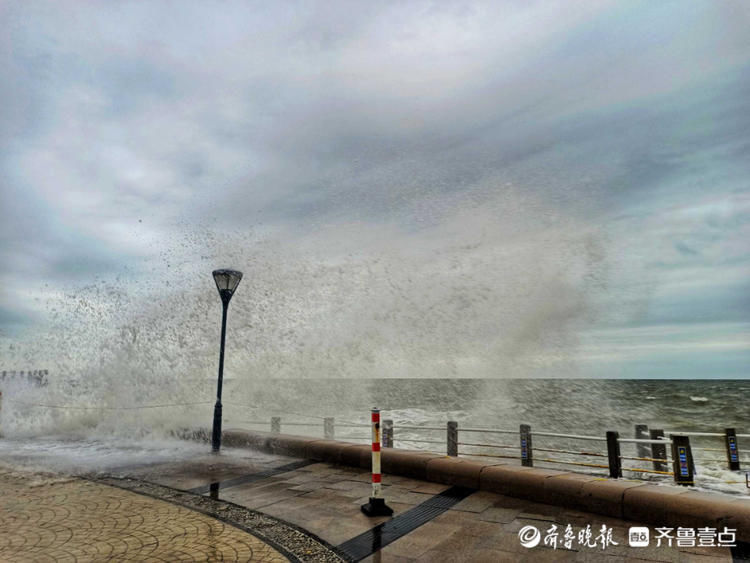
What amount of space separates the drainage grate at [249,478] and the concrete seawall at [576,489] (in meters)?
0.54

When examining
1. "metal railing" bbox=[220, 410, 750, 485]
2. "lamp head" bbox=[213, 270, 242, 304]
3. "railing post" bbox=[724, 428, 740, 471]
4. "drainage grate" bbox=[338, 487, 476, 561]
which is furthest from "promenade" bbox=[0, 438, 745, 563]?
"railing post" bbox=[724, 428, 740, 471]

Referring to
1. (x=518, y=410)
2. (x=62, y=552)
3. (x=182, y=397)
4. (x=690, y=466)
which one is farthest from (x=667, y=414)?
(x=62, y=552)

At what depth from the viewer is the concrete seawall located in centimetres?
449

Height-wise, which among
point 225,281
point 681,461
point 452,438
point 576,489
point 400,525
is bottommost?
point 681,461

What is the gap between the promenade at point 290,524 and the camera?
4180 mm

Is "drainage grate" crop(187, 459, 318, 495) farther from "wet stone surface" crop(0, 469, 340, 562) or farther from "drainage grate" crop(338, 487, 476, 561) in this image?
"drainage grate" crop(338, 487, 476, 561)

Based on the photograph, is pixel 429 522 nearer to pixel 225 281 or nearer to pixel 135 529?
pixel 135 529

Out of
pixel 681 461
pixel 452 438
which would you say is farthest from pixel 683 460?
pixel 452 438

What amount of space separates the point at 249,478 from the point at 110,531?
2771 mm

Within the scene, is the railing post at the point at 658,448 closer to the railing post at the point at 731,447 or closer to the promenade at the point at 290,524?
the railing post at the point at 731,447

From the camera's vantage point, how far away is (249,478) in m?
7.38

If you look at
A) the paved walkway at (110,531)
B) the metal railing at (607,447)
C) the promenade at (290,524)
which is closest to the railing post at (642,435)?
the metal railing at (607,447)

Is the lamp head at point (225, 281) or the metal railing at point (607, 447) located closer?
the metal railing at point (607, 447)

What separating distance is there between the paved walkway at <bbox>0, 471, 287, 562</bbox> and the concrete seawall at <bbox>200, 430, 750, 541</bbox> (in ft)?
10.4
